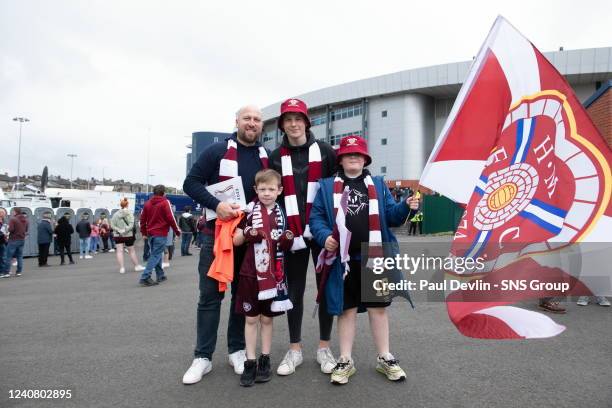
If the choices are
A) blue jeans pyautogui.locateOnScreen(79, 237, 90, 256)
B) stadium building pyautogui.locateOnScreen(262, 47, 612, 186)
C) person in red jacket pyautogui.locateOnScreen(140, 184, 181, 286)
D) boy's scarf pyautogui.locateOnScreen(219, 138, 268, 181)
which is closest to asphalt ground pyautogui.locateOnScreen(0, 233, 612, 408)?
boy's scarf pyautogui.locateOnScreen(219, 138, 268, 181)

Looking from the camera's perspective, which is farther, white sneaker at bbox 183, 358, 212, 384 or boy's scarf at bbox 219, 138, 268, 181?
boy's scarf at bbox 219, 138, 268, 181

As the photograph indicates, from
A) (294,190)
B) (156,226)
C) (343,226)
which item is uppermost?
(294,190)

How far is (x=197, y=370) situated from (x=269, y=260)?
41.5 inches

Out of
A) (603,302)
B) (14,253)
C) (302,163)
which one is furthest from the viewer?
(14,253)

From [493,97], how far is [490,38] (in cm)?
47

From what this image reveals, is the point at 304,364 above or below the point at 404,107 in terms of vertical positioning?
below

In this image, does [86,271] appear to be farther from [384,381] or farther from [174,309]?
[384,381]

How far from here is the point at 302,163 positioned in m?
3.34

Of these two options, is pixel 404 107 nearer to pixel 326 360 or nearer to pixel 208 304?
pixel 326 360

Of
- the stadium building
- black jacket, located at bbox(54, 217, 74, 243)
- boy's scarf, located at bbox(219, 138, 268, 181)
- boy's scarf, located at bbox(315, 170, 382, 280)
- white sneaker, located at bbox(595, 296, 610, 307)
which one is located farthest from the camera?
the stadium building

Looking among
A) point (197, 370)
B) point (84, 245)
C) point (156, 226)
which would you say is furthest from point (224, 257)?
point (84, 245)

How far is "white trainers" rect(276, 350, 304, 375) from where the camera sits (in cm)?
315

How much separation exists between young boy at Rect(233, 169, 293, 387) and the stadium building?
3543cm

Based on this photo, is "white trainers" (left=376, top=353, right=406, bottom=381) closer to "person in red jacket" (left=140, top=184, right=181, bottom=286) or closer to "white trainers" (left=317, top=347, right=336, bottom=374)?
"white trainers" (left=317, top=347, right=336, bottom=374)
